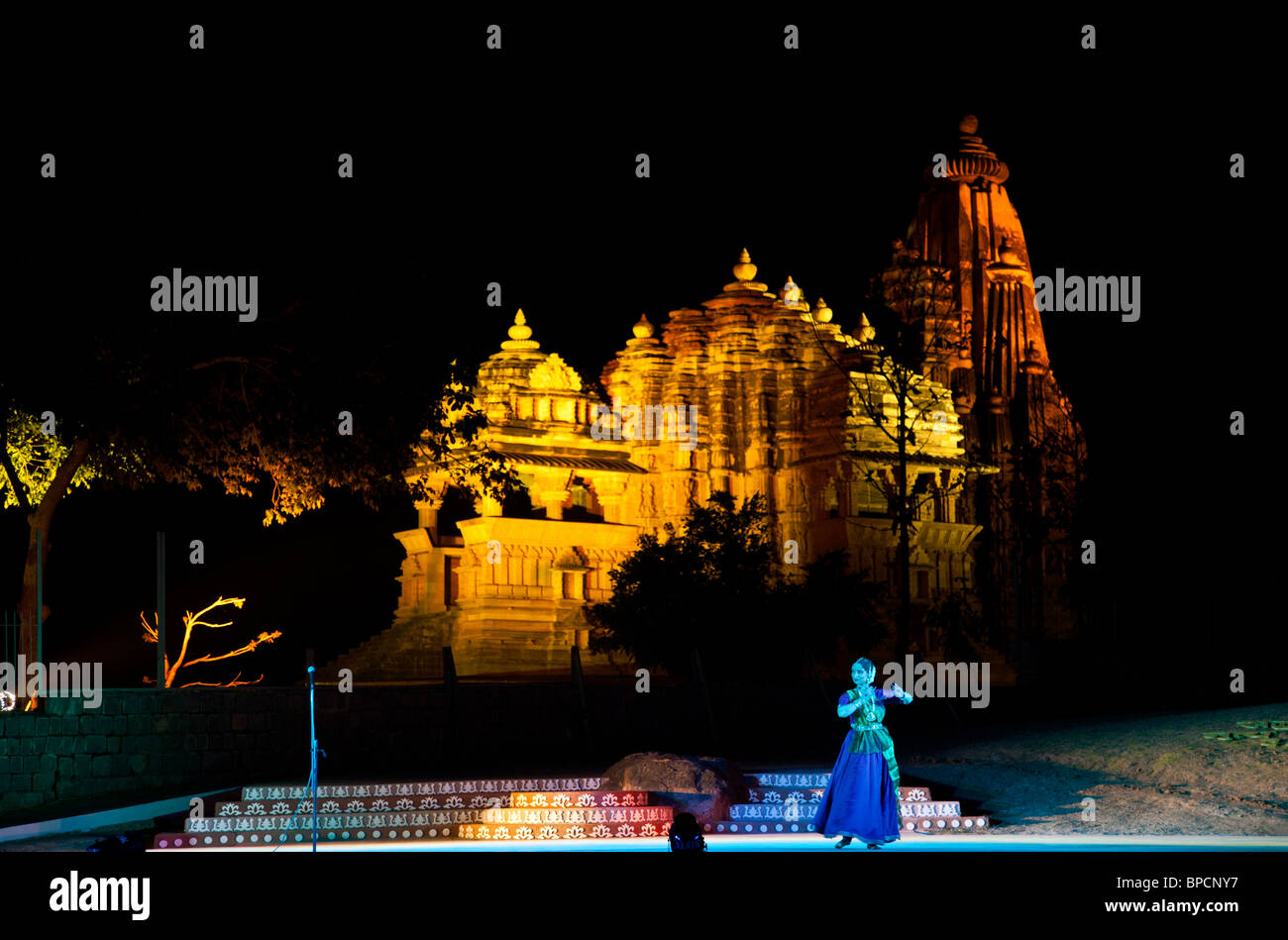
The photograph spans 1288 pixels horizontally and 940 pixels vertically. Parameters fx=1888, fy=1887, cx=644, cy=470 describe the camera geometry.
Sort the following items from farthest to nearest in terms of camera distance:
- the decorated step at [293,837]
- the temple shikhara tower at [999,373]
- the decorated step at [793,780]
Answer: the temple shikhara tower at [999,373]
the decorated step at [793,780]
the decorated step at [293,837]

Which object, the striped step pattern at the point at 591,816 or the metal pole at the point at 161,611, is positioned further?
the metal pole at the point at 161,611

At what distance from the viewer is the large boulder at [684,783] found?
18.2 metres

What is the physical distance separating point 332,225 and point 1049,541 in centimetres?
3988

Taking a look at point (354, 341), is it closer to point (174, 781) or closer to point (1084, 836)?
point (174, 781)

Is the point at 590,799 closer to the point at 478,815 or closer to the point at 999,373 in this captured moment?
the point at 478,815

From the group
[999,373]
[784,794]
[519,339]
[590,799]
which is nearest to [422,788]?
[590,799]

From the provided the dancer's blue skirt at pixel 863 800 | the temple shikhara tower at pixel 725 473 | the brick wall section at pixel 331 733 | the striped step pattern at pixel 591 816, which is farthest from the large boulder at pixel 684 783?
the temple shikhara tower at pixel 725 473

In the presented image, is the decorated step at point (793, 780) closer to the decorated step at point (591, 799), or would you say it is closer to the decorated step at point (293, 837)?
the decorated step at point (591, 799)

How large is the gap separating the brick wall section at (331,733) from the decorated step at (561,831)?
4269mm

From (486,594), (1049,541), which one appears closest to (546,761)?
(486,594)

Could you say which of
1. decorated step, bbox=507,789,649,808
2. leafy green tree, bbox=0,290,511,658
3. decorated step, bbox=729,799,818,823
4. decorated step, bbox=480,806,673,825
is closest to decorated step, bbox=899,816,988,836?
decorated step, bbox=729,799,818,823

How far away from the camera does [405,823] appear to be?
59.5ft

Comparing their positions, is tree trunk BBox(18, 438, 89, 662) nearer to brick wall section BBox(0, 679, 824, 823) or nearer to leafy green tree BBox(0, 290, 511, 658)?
leafy green tree BBox(0, 290, 511, 658)

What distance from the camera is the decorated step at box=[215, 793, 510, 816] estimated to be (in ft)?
61.0
